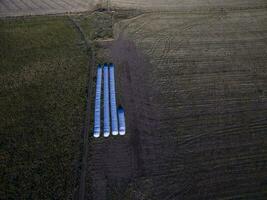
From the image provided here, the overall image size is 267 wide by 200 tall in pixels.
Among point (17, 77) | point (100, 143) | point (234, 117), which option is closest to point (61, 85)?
point (17, 77)

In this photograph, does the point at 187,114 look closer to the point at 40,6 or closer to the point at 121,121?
the point at 121,121

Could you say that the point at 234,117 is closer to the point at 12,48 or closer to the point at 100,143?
the point at 100,143

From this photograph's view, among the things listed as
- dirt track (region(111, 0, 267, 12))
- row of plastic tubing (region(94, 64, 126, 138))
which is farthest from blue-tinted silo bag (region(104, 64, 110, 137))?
dirt track (region(111, 0, 267, 12))

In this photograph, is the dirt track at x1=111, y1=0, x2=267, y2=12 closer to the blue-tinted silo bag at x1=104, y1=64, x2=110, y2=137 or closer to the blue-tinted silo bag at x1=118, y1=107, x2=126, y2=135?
the blue-tinted silo bag at x1=104, y1=64, x2=110, y2=137

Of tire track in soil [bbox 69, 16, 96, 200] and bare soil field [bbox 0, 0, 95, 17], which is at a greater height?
bare soil field [bbox 0, 0, 95, 17]

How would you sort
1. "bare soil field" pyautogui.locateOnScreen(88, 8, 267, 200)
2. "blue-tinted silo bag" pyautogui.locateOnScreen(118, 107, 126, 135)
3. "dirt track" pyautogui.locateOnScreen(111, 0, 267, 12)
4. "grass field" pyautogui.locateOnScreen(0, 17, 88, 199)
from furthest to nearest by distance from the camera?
"dirt track" pyautogui.locateOnScreen(111, 0, 267, 12) → "blue-tinted silo bag" pyautogui.locateOnScreen(118, 107, 126, 135) → "grass field" pyautogui.locateOnScreen(0, 17, 88, 199) → "bare soil field" pyautogui.locateOnScreen(88, 8, 267, 200)
